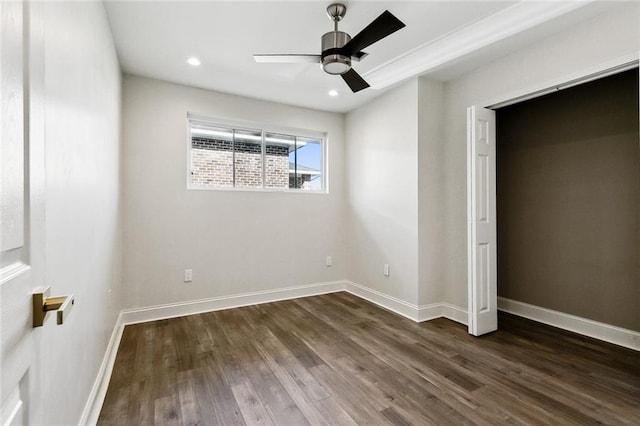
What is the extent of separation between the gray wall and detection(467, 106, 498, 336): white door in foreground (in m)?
0.76

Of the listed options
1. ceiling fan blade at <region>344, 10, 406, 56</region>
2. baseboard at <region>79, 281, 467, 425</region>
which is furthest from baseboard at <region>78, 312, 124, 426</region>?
ceiling fan blade at <region>344, 10, 406, 56</region>

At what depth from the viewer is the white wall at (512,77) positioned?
2076 mm

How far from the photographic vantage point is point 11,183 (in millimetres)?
535

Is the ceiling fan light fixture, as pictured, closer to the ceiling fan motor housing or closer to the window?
the ceiling fan motor housing

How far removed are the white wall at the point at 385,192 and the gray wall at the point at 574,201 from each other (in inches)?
48.4

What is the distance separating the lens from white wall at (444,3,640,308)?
2.08 m

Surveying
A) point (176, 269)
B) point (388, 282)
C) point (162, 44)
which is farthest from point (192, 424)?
point (162, 44)

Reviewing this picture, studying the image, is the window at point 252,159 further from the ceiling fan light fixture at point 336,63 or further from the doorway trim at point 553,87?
the doorway trim at point 553,87

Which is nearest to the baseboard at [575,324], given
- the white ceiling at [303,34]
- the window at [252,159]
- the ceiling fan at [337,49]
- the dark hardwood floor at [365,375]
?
the dark hardwood floor at [365,375]

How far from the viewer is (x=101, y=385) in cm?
189

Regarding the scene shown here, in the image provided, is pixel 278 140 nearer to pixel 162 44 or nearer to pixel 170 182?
pixel 170 182

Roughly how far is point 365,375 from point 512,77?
9.21 ft

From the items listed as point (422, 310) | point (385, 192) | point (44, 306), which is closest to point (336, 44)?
point (385, 192)

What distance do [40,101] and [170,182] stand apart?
285cm
